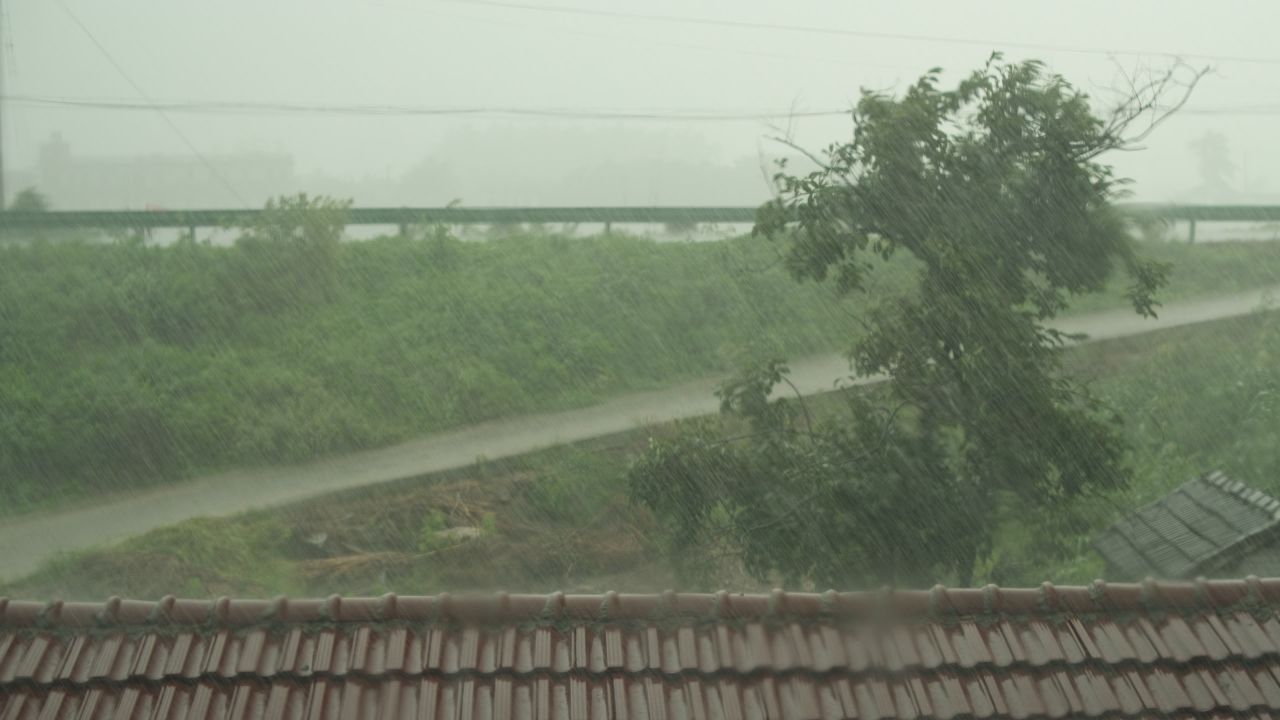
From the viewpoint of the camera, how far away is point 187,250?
16.6 meters

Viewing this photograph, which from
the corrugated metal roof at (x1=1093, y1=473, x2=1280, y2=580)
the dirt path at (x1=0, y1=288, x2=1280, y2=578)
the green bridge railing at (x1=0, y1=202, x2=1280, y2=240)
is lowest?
the dirt path at (x1=0, y1=288, x2=1280, y2=578)

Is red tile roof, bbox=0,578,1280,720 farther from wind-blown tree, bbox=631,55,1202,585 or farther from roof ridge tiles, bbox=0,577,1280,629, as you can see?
wind-blown tree, bbox=631,55,1202,585

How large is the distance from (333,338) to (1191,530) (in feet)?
36.8

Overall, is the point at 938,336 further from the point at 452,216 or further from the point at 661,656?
the point at 452,216

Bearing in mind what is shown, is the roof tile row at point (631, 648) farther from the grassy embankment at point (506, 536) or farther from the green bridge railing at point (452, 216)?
the green bridge railing at point (452, 216)

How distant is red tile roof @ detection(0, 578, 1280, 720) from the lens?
385 cm

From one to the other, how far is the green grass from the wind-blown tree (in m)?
4.08

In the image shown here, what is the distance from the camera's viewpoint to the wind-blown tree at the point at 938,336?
315 inches

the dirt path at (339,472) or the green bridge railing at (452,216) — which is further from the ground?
the green bridge railing at (452,216)

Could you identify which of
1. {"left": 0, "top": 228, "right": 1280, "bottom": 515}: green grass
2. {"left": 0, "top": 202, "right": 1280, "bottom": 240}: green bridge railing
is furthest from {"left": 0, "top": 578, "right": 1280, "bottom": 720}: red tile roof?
{"left": 0, "top": 202, "right": 1280, "bottom": 240}: green bridge railing

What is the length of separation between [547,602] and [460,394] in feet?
34.9

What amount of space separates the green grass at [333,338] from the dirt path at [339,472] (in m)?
0.31

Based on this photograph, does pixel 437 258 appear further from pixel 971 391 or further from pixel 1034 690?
pixel 1034 690

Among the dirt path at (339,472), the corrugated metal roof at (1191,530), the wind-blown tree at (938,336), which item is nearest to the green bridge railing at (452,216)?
the dirt path at (339,472)
